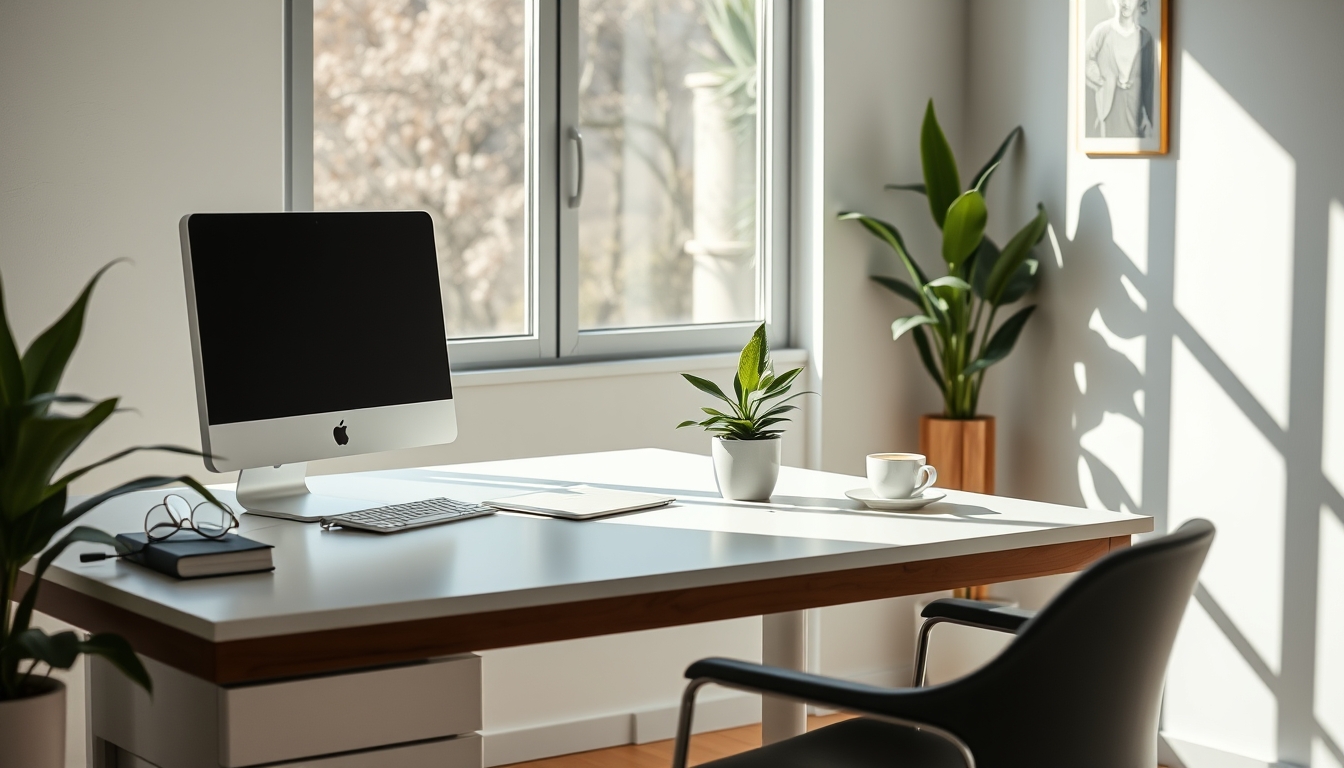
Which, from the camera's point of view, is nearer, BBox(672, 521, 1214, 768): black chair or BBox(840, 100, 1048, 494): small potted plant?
BBox(672, 521, 1214, 768): black chair

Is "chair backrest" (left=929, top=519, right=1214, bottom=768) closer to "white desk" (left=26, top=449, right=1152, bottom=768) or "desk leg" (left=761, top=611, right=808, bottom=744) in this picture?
"white desk" (left=26, top=449, right=1152, bottom=768)

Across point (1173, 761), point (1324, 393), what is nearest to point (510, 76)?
point (1324, 393)

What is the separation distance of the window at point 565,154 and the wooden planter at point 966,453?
0.56 meters

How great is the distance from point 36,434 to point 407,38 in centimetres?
194

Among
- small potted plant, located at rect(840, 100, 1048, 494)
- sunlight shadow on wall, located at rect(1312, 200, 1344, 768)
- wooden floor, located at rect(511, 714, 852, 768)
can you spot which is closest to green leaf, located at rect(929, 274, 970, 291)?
small potted plant, located at rect(840, 100, 1048, 494)

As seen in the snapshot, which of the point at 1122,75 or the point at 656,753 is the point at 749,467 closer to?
the point at 656,753

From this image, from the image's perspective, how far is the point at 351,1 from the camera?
3.50 m

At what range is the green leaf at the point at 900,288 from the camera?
13.4 ft

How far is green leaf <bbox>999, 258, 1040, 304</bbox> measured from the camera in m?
3.94

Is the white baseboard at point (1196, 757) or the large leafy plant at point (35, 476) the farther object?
the white baseboard at point (1196, 757)

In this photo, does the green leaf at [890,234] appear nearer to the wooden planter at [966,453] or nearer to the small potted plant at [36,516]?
the wooden planter at [966,453]

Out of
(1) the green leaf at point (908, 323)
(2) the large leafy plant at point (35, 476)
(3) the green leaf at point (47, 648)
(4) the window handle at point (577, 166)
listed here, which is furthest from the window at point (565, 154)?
(3) the green leaf at point (47, 648)

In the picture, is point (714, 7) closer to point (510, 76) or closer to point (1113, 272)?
point (510, 76)

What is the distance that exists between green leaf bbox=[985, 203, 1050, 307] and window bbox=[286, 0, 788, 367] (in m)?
0.59
